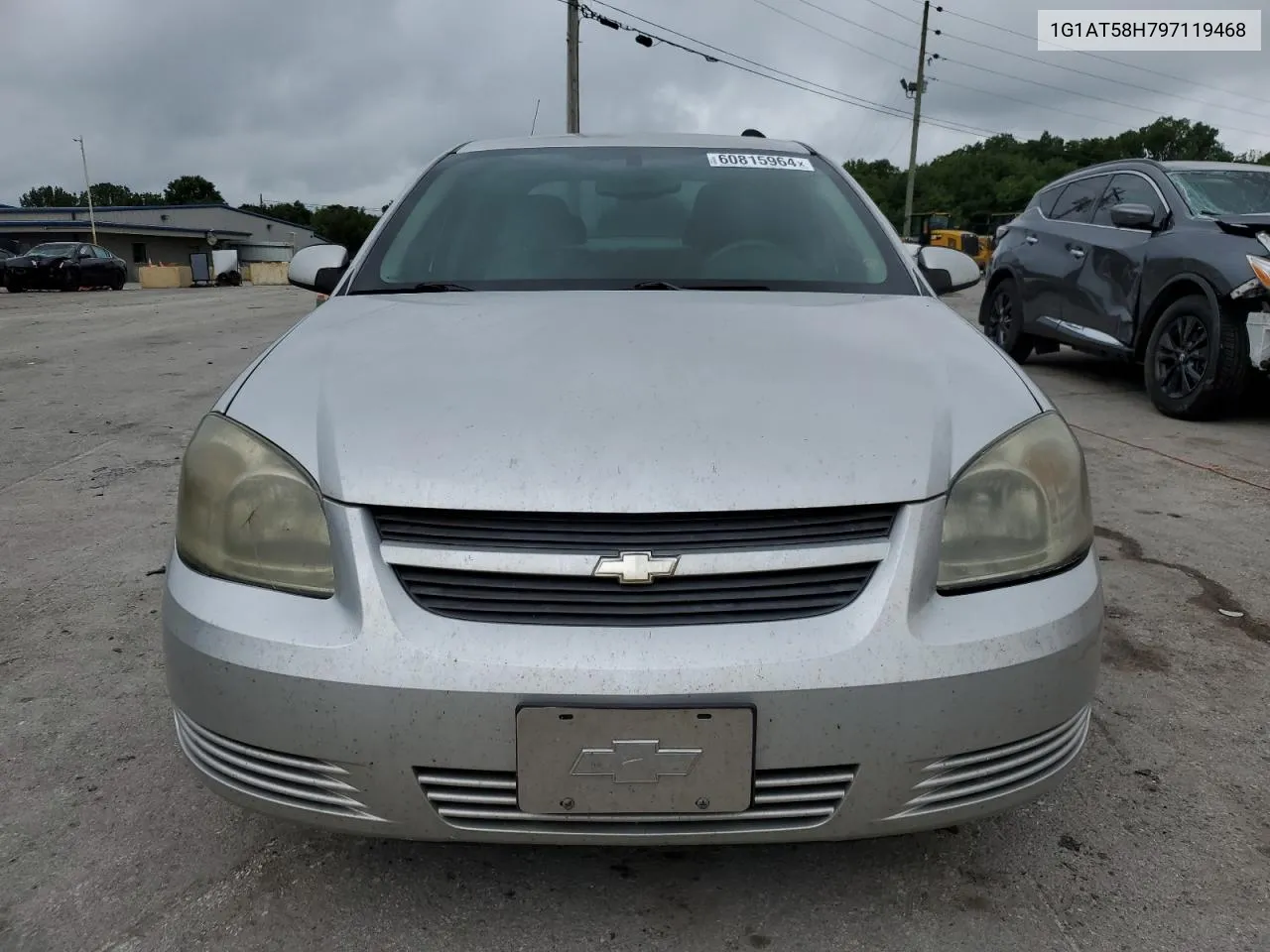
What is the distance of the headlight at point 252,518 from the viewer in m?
1.48

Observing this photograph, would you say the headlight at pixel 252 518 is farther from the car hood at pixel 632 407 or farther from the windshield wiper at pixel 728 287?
the windshield wiper at pixel 728 287

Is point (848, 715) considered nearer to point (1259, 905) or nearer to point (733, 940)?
point (733, 940)

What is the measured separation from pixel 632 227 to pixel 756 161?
0.47 meters

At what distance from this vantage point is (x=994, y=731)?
56.1 inches

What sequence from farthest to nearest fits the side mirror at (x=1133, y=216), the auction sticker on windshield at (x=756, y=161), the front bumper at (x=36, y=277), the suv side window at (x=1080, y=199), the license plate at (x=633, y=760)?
1. the front bumper at (x=36, y=277)
2. the suv side window at (x=1080, y=199)
3. the side mirror at (x=1133, y=216)
4. the auction sticker on windshield at (x=756, y=161)
5. the license plate at (x=633, y=760)

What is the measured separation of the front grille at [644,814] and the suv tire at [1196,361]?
16.6 feet

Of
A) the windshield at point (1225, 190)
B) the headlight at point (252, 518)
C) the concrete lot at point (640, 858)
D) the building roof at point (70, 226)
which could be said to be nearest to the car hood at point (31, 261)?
the building roof at point (70, 226)

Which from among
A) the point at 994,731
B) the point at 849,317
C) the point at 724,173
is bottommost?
the point at 994,731

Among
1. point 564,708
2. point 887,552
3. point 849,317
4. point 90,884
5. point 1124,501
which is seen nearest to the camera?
point 564,708

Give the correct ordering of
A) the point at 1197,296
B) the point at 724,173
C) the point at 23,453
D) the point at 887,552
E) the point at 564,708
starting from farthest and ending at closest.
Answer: the point at 1197,296 < the point at 23,453 < the point at 724,173 < the point at 887,552 < the point at 564,708

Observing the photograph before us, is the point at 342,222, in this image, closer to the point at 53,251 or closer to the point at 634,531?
the point at 53,251

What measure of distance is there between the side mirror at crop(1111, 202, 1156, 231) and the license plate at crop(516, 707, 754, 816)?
18.1 ft

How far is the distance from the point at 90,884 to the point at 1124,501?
12.8ft

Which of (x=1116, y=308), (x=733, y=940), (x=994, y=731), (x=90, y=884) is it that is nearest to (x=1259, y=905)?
(x=994, y=731)
